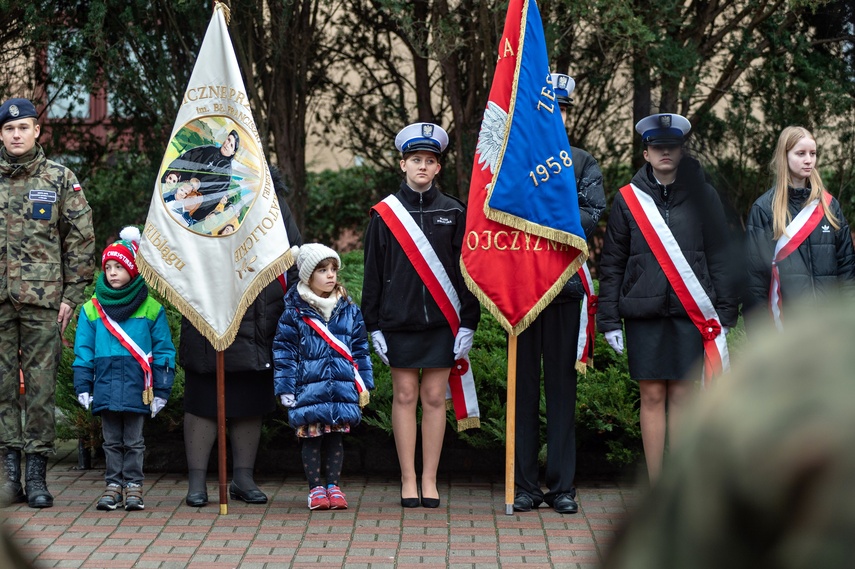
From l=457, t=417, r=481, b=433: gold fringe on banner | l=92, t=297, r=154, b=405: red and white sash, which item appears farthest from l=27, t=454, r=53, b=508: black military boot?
l=457, t=417, r=481, b=433: gold fringe on banner

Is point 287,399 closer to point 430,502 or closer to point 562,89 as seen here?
point 430,502

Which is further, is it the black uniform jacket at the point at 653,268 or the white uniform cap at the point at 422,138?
the white uniform cap at the point at 422,138

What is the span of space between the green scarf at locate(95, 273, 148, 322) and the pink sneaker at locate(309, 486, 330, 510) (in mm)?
1353

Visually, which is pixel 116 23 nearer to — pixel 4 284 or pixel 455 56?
pixel 455 56

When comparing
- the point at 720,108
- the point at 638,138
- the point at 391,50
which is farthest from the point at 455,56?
the point at 720,108

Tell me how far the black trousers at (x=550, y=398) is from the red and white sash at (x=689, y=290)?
546mm

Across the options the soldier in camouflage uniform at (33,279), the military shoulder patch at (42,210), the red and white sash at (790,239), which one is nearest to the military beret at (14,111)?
the soldier in camouflage uniform at (33,279)

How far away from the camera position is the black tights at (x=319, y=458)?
6.64 meters

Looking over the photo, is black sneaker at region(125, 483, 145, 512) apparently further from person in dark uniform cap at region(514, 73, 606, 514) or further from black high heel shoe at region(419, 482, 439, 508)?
person in dark uniform cap at region(514, 73, 606, 514)

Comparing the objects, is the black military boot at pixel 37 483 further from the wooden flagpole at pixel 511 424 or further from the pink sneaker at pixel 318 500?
the wooden flagpole at pixel 511 424

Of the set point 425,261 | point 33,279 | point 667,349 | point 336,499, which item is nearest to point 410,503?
point 336,499

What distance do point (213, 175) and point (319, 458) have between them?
1.61 meters

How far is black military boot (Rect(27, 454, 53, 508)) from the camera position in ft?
21.9

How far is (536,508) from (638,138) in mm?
4925
